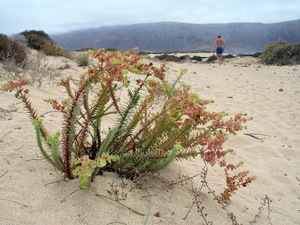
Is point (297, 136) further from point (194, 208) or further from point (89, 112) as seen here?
point (89, 112)

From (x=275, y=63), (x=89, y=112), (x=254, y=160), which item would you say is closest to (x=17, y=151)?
(x=89, y=112)

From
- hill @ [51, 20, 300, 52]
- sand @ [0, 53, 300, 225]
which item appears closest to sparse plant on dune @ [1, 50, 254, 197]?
sand @ [0, 53, 300, 225]

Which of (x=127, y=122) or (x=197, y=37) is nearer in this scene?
(x=127, y=122)

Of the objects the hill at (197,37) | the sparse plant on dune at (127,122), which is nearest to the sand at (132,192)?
the sparse plant on dune at (127,122)

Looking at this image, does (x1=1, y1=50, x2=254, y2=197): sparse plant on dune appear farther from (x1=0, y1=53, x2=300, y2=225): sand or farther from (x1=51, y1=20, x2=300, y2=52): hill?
(x1=51, y1=20, x2=300, y2=52): hill

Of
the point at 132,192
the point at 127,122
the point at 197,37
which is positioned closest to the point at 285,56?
the point at 127,122

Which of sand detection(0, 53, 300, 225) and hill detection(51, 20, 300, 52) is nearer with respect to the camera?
sand detection(0, 53, 300, 225)

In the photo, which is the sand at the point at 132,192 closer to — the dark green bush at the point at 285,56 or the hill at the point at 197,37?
the dark green bush at the point at 285,56

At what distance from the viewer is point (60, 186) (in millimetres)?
1582

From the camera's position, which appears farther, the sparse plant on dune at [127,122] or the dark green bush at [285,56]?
the dark green bush at [285,56]

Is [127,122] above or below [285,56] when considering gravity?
below

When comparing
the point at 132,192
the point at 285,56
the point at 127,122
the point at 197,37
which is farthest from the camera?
the point at 197,37

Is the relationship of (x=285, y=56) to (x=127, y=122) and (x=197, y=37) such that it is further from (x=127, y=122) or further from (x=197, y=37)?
(x=197, y=37)

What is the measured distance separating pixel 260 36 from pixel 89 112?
10450 cm
